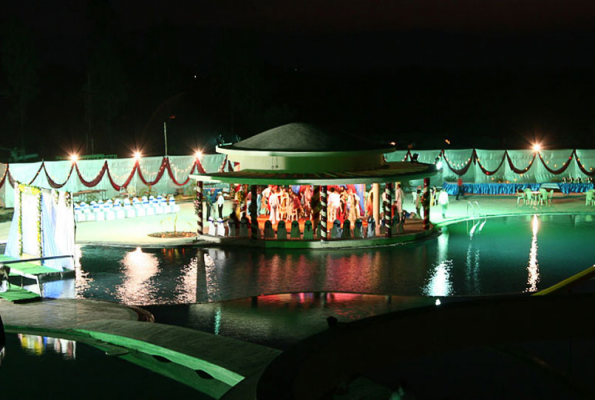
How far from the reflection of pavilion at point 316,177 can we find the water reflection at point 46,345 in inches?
517

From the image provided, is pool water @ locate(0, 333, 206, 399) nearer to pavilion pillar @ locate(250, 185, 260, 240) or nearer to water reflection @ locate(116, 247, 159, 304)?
water reflection @ locate(116, 247, 159, 304)

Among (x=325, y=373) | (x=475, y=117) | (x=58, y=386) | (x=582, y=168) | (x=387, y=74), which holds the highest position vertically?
(x=387, y=74)

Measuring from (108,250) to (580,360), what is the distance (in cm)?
1787

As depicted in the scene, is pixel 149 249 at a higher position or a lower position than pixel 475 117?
lower

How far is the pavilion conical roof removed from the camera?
31.1 metres

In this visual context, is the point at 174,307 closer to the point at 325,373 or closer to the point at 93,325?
the point at 93,325

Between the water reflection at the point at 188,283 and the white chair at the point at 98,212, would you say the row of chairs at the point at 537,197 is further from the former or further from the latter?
the water reflection at the point at 188,283

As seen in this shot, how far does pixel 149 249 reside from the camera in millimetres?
27891

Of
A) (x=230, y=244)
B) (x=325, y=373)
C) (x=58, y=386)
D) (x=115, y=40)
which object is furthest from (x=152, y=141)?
(x=325, y=373)

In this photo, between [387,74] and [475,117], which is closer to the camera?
[475,117]

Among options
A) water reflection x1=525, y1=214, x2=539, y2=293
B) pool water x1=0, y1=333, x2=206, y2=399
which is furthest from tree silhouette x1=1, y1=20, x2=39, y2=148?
pool water x1=0, y1=333, x2=206, y2=399

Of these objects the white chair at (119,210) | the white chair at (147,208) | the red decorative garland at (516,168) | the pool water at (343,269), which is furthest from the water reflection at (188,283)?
the red decorative garland at (516,168)

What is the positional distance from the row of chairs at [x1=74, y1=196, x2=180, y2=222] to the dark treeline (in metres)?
22.7

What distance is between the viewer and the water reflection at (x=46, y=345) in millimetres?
15070
